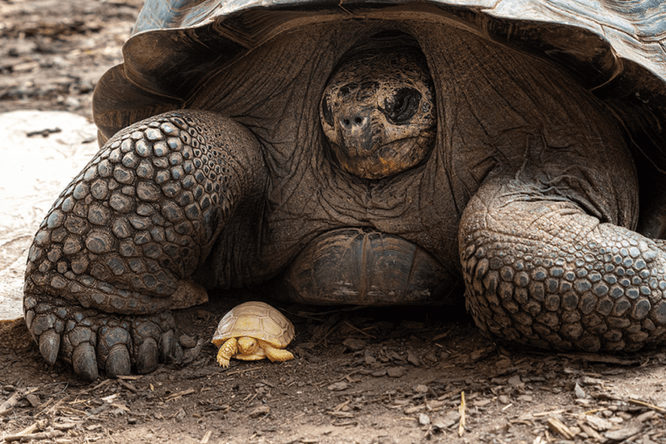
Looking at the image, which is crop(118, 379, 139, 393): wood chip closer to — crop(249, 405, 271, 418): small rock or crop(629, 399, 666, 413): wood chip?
crop(249, 405, 271, 418): small rock

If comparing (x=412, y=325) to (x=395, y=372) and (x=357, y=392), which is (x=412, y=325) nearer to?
(x=395, y=372)

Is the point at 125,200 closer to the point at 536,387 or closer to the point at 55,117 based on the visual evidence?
the point at 536,387

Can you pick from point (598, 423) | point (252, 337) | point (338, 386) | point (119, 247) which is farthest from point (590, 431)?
point (119, 247)

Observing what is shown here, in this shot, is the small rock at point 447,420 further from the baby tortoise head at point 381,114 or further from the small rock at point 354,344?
the baby tortoise head at point 381,114

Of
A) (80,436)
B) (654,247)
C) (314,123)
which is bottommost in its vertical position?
(80,436)

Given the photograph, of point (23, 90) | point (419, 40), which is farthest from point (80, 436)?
point (23, 90)

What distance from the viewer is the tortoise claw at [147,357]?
8.46 ft

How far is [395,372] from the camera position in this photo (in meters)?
2.46

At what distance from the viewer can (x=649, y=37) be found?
245cm

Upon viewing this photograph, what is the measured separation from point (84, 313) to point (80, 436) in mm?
531

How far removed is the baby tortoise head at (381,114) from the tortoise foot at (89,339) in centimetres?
112

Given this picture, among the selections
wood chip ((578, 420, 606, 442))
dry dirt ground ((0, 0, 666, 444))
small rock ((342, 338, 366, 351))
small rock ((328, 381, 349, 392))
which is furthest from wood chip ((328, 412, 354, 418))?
wood chip ((578, 420, 606, 442))

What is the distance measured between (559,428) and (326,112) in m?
1.57

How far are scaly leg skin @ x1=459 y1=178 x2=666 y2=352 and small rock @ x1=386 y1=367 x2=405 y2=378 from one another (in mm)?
359
